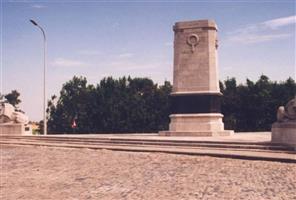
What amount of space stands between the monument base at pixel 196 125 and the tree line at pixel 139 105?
613 inches

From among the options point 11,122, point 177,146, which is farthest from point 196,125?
point 11,122

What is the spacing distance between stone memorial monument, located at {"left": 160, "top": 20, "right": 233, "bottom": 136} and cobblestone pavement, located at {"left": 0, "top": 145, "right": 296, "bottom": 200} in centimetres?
776

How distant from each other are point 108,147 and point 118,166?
15.4 feet

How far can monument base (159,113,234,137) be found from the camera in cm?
2028

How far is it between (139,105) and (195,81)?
19.5 meters

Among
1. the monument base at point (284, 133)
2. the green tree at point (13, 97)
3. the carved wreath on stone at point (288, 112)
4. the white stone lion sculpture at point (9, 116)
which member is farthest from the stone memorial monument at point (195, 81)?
the green tree at point (13, 97)

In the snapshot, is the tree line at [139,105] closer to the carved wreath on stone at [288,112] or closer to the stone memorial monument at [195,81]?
the stone memorial monument at [195,81]

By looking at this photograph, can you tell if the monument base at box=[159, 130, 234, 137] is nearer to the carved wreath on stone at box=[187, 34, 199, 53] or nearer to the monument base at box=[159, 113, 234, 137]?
the monument base at box=[159, 113, 234, 137]

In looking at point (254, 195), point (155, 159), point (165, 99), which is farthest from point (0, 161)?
point (165, 99)

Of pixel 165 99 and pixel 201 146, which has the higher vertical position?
pixel 165 99

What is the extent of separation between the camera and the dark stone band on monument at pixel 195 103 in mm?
20609

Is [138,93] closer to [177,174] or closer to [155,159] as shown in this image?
[155,159]

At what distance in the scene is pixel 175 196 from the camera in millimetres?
7234

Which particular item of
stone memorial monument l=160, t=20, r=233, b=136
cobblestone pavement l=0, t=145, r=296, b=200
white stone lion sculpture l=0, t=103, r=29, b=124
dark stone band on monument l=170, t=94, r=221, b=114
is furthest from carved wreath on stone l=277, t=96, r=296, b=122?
white stone lion sculpture l=0, t=103, r=29, b=124
